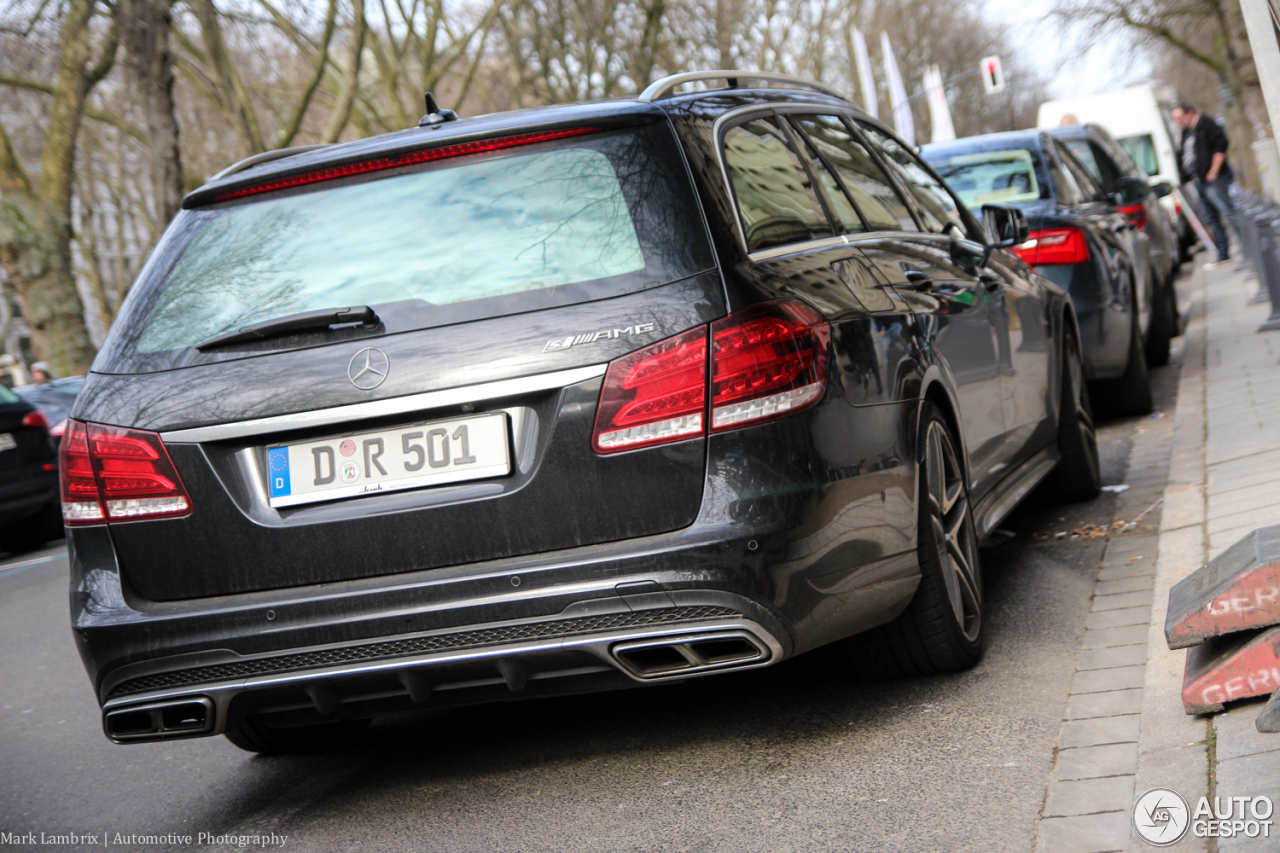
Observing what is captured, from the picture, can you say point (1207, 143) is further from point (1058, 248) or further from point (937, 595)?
point (937, 595)

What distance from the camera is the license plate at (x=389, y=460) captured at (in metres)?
3.60

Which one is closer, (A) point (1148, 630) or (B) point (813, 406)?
(B) point (813, 406)

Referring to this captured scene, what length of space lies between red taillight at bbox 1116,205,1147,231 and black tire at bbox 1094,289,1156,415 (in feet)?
6.74

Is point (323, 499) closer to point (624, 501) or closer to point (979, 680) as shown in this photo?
point (624, 501)

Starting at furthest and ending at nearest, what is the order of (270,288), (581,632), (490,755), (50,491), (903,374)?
(50,491) → (490,755) → (903,374) → (270,288) → (581,632)

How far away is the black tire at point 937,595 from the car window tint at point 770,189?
633 millimetres

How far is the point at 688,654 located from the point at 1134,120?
28.0m

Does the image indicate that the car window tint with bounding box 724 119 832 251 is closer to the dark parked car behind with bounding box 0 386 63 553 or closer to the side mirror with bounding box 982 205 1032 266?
the side mirror with bounding box 982 205 1032 266

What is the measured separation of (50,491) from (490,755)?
10709 millimetres

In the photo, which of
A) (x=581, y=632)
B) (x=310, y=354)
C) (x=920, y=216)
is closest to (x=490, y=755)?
(x=581, y=632)

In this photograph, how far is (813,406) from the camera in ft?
12.1

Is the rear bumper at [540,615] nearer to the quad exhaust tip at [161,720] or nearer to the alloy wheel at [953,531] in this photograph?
the quad exhaust tip at [161,720]

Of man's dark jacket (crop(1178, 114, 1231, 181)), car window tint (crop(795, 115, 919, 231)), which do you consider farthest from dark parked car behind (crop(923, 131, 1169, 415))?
man's dark jacket (crop(1178, 114, 1231, 181))

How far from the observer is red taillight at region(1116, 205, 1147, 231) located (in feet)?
37.1
